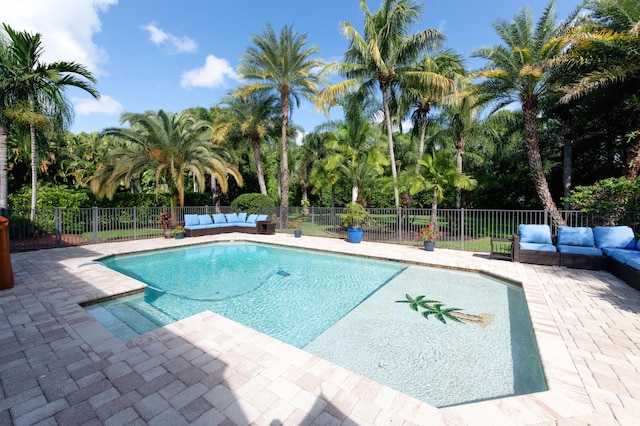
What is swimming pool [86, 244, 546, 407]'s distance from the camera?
3.29 meters

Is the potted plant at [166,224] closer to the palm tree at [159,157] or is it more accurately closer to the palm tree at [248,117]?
the palm tree at [159,157]

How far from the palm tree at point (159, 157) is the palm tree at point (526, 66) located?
13.3m

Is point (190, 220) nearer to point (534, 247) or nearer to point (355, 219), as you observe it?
point (355, 219)

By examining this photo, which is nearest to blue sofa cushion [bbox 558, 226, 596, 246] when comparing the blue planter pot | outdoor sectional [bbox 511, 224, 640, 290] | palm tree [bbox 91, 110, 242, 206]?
outdoor sectional [bbox 511, 224, 640, 290]

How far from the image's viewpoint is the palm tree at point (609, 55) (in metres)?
8.55

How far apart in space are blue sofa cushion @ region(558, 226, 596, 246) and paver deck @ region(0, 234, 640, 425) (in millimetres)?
3233

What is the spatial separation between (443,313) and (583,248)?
17.4ft

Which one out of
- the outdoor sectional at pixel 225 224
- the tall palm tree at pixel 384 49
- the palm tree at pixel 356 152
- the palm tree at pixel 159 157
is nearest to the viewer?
the tall palm tree at pixel 384 49

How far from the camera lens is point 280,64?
1555cm

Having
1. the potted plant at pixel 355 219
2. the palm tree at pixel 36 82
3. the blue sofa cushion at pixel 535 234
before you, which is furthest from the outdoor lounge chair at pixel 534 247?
the palm tree at pixel 36 82

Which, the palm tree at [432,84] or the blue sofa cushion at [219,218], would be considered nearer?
the palm tree at [432,84]

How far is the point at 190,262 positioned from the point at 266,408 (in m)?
7.94

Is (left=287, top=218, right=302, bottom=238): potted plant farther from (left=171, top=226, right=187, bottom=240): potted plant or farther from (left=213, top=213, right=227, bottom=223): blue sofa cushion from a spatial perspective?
(left=171, top=226, right=187, bottom=240): potted plant

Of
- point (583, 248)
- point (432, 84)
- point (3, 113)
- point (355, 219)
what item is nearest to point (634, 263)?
point (583, 248)
